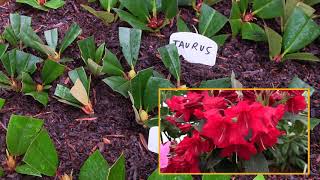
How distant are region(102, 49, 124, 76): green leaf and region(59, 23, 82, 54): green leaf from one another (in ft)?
0.44

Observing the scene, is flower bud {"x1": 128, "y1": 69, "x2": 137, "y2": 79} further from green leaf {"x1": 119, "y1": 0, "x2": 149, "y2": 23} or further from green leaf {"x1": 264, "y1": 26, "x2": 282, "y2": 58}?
green leaf {"x1": 264, "y1": 26, "x2": 282, "y2": 58}

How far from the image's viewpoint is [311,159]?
1308mm

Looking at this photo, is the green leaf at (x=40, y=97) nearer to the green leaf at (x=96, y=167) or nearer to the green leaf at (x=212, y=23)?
the green leaf at (x=96, y=167)

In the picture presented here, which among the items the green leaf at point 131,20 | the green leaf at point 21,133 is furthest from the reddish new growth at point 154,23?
the green leaf at point 21,133

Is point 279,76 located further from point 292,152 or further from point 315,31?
point 292,152

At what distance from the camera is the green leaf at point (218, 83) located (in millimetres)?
1389

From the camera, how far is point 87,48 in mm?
1477

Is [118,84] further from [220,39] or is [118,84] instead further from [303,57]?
[303,57]

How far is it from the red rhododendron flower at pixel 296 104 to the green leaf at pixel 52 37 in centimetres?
63

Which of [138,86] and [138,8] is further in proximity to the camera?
[138,8]

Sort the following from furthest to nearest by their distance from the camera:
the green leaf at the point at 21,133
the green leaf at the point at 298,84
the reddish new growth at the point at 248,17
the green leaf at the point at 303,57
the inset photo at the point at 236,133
A: the reddish new growth at the point at 248,17, the green leaf at the point at 303,57, the green leaf at the point at 298,84, the green leaf at the point at 21,133, the inset photo at the point at 236,133

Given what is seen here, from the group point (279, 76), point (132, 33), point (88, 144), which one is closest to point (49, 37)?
point (132, 33)

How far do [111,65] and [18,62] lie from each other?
23 centimetres

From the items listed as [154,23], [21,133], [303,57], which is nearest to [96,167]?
[21,133]
